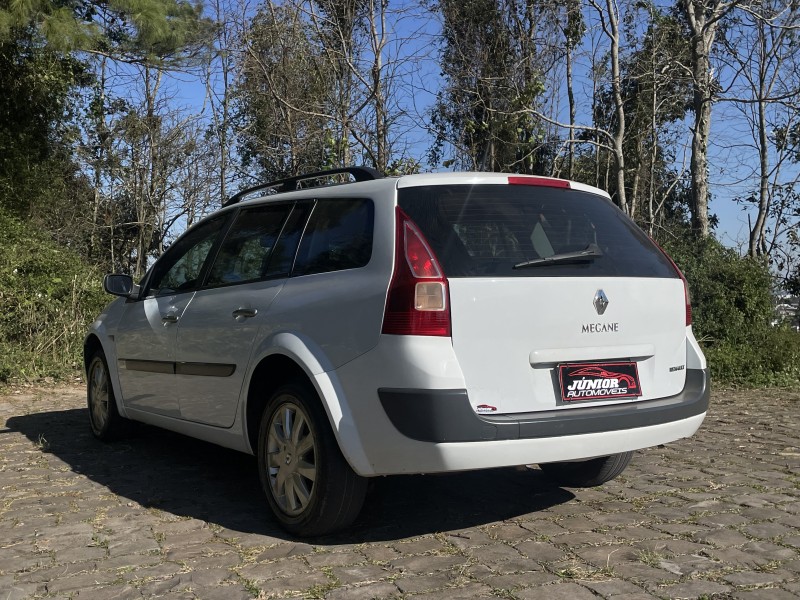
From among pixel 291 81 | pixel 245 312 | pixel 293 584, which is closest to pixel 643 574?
pixel 293 584

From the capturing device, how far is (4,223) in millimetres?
12758

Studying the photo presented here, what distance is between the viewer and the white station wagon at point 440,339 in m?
3.66

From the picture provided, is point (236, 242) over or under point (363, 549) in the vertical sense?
over

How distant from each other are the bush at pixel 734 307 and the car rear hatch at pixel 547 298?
7520mm

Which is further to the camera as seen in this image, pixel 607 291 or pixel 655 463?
pixel 655 463

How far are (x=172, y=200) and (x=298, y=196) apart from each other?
64.7ft

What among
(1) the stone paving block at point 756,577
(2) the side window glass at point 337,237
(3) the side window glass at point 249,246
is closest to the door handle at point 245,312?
(3) the side window glass at point 249,246

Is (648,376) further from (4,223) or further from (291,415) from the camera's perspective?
(4,223)

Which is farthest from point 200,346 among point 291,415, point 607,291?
point 607,291

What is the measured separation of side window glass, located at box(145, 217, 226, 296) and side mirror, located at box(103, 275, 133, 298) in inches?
7.6

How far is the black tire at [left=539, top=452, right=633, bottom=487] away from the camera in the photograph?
16.5ft

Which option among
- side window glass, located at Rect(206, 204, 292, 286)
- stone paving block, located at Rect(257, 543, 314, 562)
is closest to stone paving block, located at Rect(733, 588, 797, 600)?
stone paving block, located at Rect(257, 543, 314, 562)

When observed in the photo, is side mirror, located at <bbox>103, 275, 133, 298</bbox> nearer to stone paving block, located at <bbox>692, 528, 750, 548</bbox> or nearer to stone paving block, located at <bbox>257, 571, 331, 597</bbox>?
stone paving block, located at <bbox>257, 571, 331, 597</bbox>

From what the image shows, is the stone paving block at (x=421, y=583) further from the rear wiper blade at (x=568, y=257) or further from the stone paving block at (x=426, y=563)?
the rear wiper blade at (x=568, y=257)
